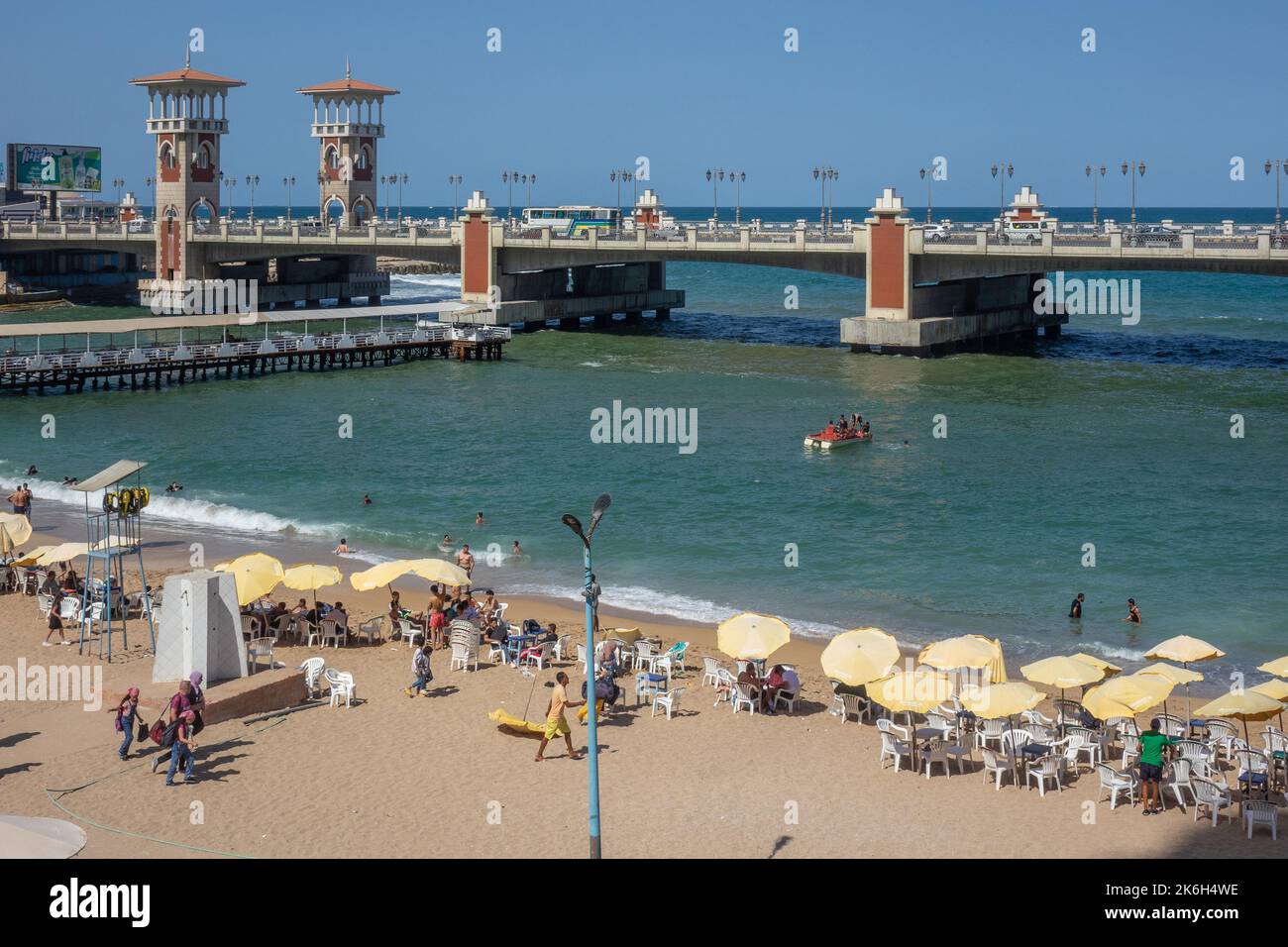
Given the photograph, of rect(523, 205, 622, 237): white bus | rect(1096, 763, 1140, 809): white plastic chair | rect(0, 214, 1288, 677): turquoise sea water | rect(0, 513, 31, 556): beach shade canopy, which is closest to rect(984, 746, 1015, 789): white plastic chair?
rect(1096, 763, 1140, 809): white plastic chair

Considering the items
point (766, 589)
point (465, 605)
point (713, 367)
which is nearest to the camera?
point (465, 605)

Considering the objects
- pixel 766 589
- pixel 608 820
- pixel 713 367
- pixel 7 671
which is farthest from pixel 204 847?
pixel 713 367

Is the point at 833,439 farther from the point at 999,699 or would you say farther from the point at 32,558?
the point at 999,699

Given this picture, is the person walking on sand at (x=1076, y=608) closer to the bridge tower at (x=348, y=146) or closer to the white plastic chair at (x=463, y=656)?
the white plastic chair at (x=463, y=656)

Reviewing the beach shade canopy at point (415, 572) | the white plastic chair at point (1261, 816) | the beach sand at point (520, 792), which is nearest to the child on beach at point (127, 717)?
the beach sand at point (520, 792)

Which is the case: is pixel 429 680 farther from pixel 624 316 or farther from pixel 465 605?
pixel 624 316

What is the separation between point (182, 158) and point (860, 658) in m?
91.5

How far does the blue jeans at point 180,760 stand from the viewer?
67.5 feet

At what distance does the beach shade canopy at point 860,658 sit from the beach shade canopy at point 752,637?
3.00 feet

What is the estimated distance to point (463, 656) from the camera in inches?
1047

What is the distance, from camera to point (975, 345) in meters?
79.6

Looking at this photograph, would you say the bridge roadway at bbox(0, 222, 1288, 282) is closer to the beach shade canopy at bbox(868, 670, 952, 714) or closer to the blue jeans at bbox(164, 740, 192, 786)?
the beach shade canopy at bbox(868, 670, 952, 714)

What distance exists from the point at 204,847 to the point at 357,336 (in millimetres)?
57727

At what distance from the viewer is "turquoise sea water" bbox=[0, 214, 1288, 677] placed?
33.4m
